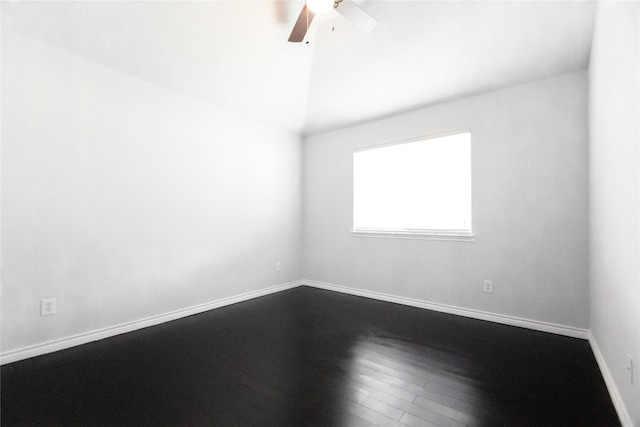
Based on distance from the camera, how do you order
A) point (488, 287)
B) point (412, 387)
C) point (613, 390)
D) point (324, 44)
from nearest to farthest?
point (613, 390), point (412, 387), point (324, 44), point (488, 287)

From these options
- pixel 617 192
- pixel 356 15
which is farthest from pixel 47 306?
pixel 617 192

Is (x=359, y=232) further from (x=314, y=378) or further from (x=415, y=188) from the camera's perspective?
(x=314, y=378)

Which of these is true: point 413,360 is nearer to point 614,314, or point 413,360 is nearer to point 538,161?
point 614,314

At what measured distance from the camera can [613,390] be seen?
1636 millimetres

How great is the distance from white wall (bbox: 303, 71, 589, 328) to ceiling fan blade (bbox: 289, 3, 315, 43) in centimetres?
188

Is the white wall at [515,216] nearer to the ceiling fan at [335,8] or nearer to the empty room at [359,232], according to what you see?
the empty room at [359,232]

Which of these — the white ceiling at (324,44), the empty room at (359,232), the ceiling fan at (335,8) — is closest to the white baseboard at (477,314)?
the empty room at (359,232)

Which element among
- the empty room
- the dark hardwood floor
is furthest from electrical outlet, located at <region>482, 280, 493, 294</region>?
the dark hardwood floor

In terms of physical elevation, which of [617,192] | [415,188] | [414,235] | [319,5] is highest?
[319,5]

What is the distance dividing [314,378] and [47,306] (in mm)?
2142

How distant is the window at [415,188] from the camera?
3182 mm

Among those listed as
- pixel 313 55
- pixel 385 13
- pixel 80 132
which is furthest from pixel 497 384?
pixel 80 132

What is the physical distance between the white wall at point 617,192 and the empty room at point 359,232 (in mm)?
23

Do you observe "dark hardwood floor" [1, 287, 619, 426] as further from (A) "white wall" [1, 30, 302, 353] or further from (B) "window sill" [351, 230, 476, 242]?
(B) "window sill" [351, 230, 476, 242]
